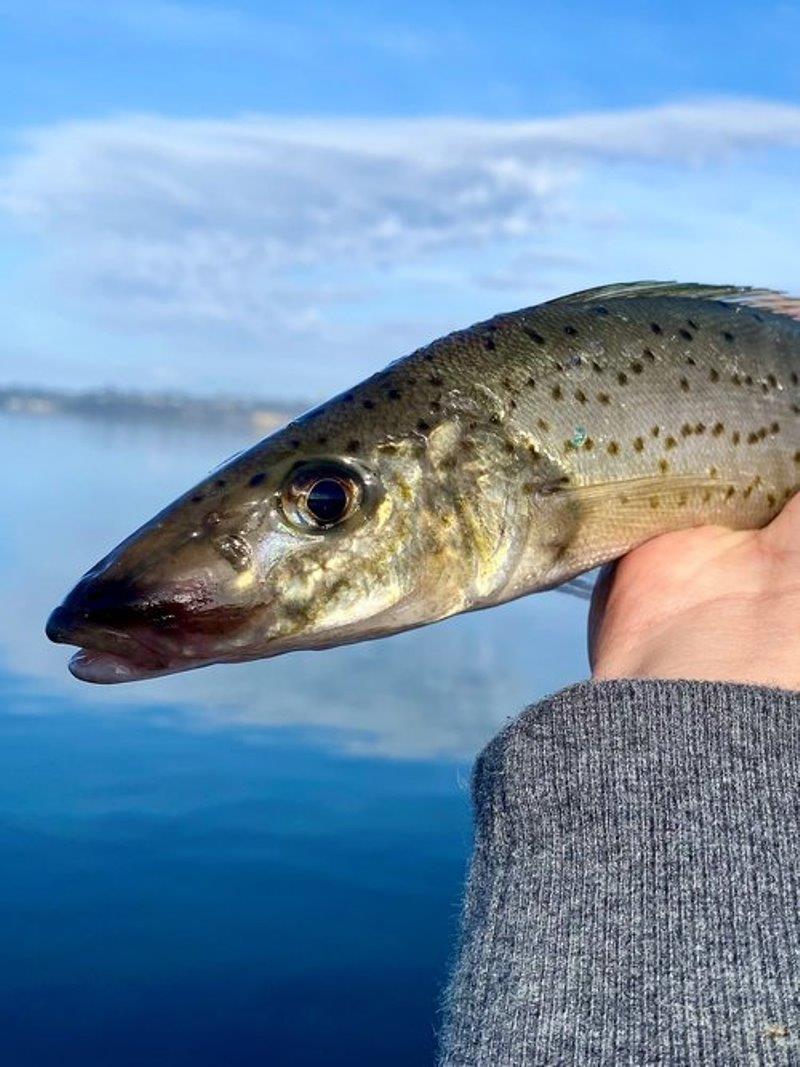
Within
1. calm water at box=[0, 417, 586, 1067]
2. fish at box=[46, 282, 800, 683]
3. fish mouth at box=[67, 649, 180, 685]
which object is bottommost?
calm water at box=[0, 417, 586, 1067]

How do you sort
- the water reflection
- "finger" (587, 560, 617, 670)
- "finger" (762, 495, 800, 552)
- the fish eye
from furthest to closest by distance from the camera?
the water reflection → "finger" (587, 560, 617, 670) → "finger" (762, 495, 800, 552) → the fish eye

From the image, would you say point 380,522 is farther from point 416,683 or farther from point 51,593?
point 51,593

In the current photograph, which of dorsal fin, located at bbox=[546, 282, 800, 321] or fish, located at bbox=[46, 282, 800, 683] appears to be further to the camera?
dorsal fin, located at bbox=[546, 282, 800, 321]

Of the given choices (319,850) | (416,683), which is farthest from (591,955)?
(416,683)

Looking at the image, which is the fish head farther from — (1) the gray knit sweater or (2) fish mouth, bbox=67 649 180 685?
(1) the gray knit sweater

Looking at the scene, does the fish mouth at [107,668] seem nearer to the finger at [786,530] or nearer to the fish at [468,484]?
the fish at [468,484]

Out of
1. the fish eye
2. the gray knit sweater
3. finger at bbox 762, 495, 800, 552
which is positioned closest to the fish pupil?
the fish eye
